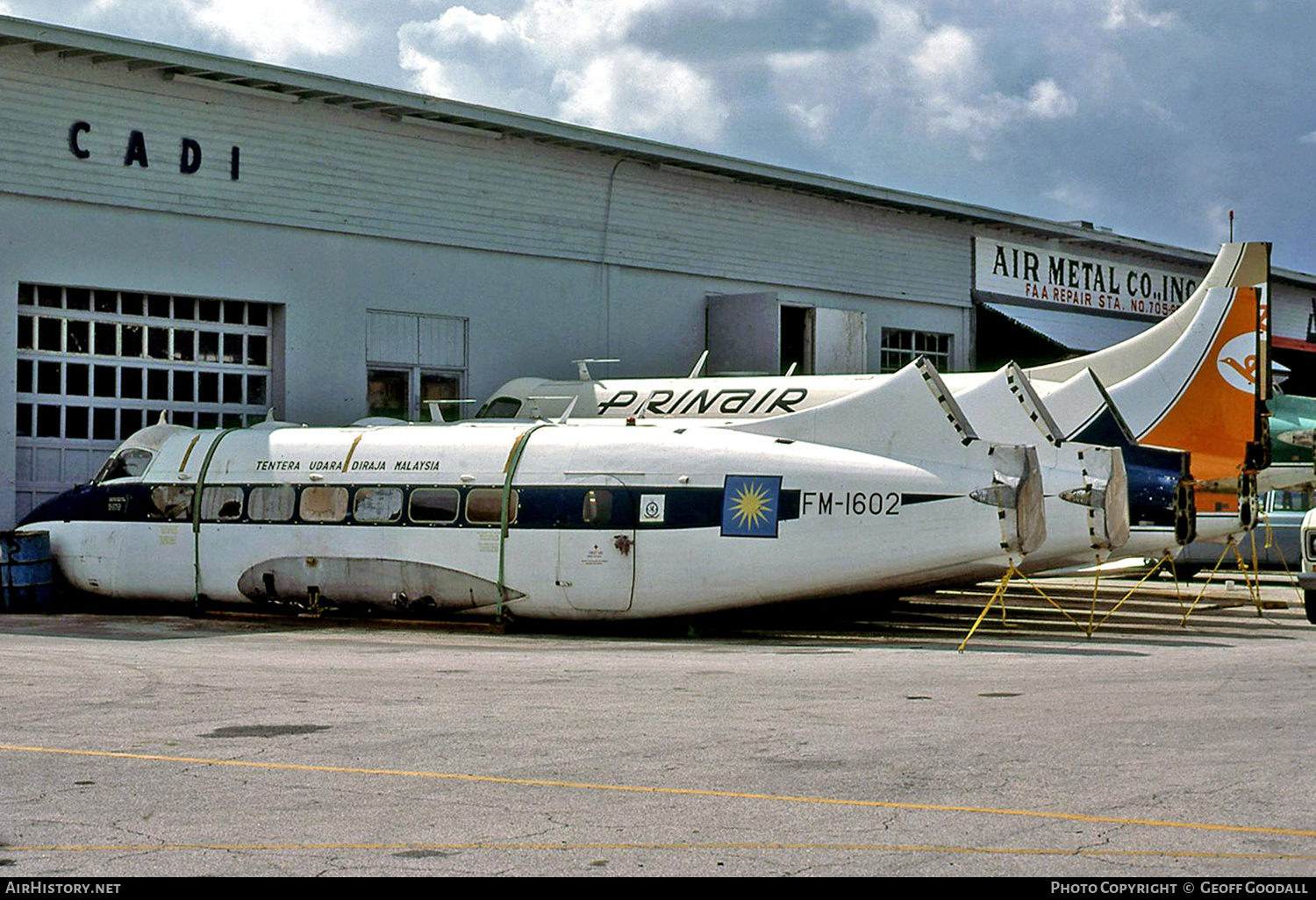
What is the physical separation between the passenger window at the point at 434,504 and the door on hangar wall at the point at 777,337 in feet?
42.8

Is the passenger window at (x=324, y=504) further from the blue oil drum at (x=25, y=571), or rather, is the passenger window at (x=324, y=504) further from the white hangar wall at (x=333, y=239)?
the white hangar wall at (x=333, y=239)

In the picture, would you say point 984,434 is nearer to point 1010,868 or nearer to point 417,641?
point 417,641

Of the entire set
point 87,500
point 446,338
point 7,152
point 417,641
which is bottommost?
point 417,641

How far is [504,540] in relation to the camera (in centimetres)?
2034

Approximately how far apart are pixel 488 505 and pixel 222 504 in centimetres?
425

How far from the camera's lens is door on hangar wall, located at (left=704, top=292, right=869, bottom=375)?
3384 centimetres

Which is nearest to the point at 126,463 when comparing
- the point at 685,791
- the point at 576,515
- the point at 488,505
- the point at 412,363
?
the point at 488,505

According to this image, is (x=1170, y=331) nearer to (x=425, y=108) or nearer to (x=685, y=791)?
(x=425, y=108)

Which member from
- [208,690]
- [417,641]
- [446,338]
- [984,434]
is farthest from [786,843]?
[446,338]

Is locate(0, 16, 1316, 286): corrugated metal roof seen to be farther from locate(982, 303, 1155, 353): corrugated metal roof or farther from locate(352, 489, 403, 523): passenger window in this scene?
locate(352, 489, 403, 523): passenger window

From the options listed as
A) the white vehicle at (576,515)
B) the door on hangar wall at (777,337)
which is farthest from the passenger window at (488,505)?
the door on hangar wall at (777,337)
